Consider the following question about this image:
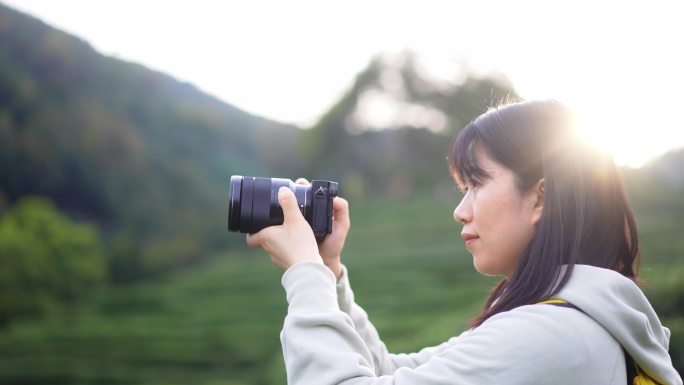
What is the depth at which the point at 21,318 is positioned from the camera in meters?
18.2

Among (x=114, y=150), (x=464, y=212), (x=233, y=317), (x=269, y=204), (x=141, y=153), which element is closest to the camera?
(x=464, y=212)

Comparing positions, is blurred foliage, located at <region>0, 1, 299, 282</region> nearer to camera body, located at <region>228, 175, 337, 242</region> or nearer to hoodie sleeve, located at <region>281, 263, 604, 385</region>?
camera body, located at <region>228, 175, 337, 242</region>

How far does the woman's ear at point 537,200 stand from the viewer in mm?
1179

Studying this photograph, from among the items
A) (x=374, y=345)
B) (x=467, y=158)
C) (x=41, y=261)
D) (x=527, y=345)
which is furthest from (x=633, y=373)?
(x=41, y=261)

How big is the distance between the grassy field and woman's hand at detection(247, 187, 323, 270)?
2879 mm

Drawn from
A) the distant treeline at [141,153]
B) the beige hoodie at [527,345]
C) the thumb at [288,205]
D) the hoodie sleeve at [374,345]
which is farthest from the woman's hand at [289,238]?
the distant treeline at [141,153]

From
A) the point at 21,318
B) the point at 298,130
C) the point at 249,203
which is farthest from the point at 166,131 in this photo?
the point at 249,203

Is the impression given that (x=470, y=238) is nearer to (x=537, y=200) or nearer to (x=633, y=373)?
(x=537, y=200)

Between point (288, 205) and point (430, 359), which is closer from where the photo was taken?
point (430, 359)

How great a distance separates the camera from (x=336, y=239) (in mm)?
1561

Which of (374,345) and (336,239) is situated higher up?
(336,239)

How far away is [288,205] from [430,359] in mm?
424

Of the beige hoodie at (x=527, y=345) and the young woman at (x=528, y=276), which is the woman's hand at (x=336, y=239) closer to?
the young woman at (x=528, y=276)

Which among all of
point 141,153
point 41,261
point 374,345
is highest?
point 374,345
